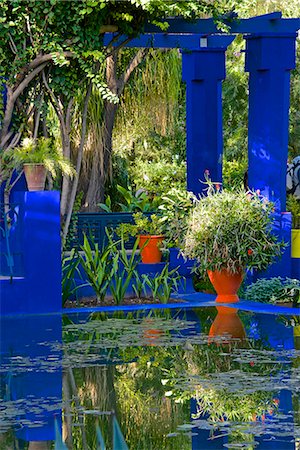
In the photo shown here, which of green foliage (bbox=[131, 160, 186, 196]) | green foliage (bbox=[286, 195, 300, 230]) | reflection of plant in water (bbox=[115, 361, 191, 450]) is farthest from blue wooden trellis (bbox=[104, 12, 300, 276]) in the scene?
reflection of plant in water (bbox=[115, 361, 191, 450])

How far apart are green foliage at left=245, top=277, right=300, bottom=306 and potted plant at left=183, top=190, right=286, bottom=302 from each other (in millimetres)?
358

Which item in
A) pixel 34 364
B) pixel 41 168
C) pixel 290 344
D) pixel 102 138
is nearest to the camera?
pixel 34 364

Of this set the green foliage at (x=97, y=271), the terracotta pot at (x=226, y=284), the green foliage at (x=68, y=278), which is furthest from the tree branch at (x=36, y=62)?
the terracotta pot at (x=226, y=284)

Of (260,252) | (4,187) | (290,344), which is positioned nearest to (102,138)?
(4,187)

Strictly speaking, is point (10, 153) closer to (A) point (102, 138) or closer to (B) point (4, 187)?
(B) point (4, 187)

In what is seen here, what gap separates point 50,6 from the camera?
1341 cm

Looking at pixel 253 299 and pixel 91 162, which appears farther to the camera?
pixel 91 162

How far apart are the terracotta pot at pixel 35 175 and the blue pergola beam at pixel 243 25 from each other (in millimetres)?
2377

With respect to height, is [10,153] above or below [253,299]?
above

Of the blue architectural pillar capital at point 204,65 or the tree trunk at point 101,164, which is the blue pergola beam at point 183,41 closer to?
the blue architectural pillar capital at point 204,65

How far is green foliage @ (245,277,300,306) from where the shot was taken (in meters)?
14.0

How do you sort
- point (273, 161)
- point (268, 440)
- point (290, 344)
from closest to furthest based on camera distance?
1. point (268, 440)
2. point (290, 344)
3. point (273, 161)

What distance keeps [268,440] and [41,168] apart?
6.84 meters

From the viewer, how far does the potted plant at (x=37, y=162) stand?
1336 centimetres
